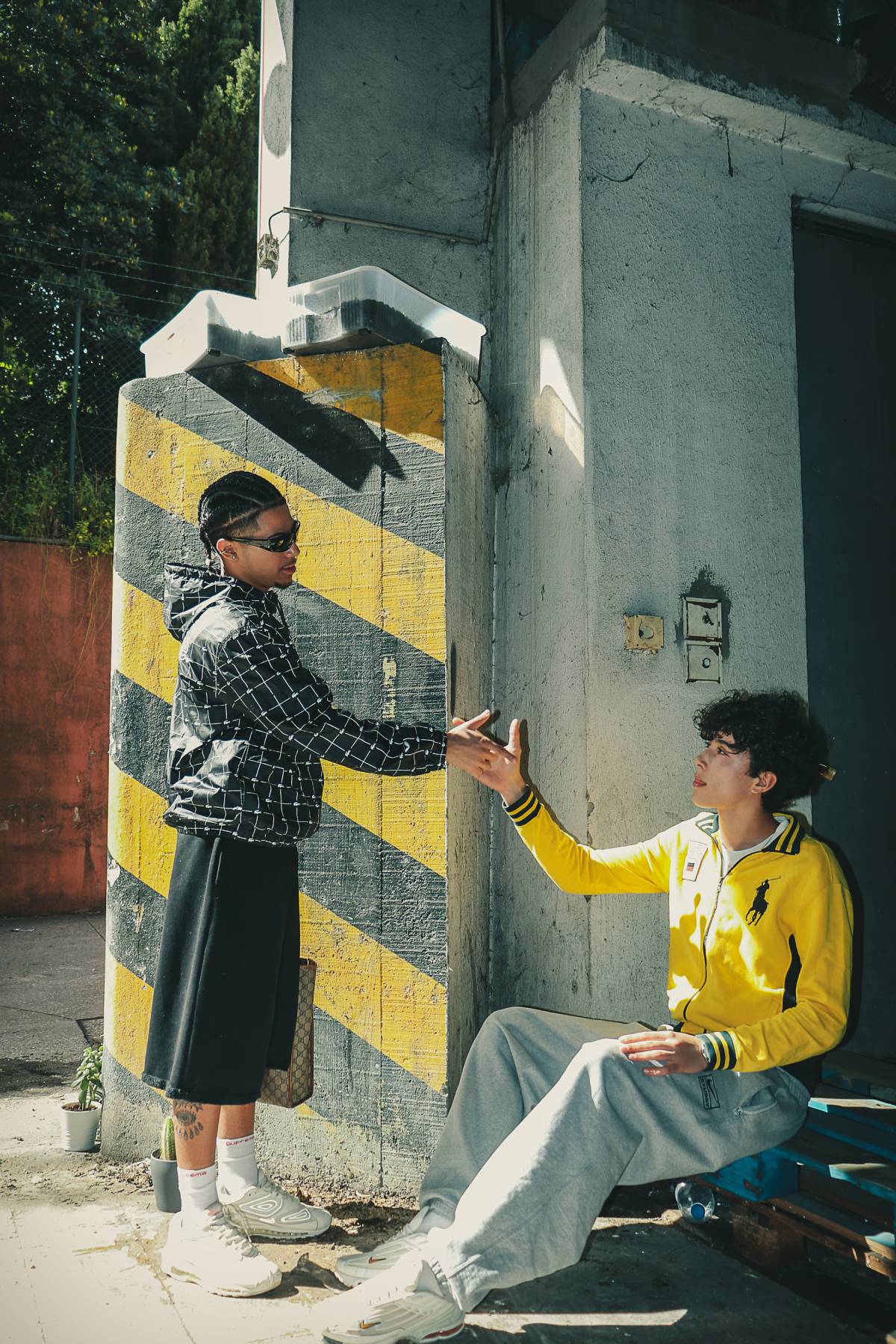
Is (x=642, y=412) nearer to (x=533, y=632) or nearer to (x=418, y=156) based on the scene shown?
(x=533, y=632)

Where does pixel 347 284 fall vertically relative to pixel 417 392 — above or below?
above

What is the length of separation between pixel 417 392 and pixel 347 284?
1.37ft

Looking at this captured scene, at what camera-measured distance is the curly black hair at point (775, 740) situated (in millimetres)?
2766

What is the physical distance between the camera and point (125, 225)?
11.9 m

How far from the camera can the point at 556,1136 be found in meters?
2.28

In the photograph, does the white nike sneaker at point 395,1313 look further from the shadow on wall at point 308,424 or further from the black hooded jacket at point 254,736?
the shadow on wall at point 308,424

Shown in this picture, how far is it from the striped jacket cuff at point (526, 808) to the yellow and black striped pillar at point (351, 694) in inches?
13.4

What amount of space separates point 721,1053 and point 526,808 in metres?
0.90

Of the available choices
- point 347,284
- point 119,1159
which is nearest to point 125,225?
point 347,284

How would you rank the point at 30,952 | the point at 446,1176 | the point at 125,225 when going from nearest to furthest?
the point at 446,1176 < the point at 30,952 < the point at 125,225

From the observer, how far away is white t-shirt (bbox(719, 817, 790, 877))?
A: 2.73 m

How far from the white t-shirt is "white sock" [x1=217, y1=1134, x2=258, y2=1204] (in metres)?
1.59

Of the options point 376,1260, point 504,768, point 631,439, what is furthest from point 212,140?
point 376,1260

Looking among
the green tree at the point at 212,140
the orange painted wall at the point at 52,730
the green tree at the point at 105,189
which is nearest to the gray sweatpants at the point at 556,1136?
the orange painted wall at the point at 52,730
